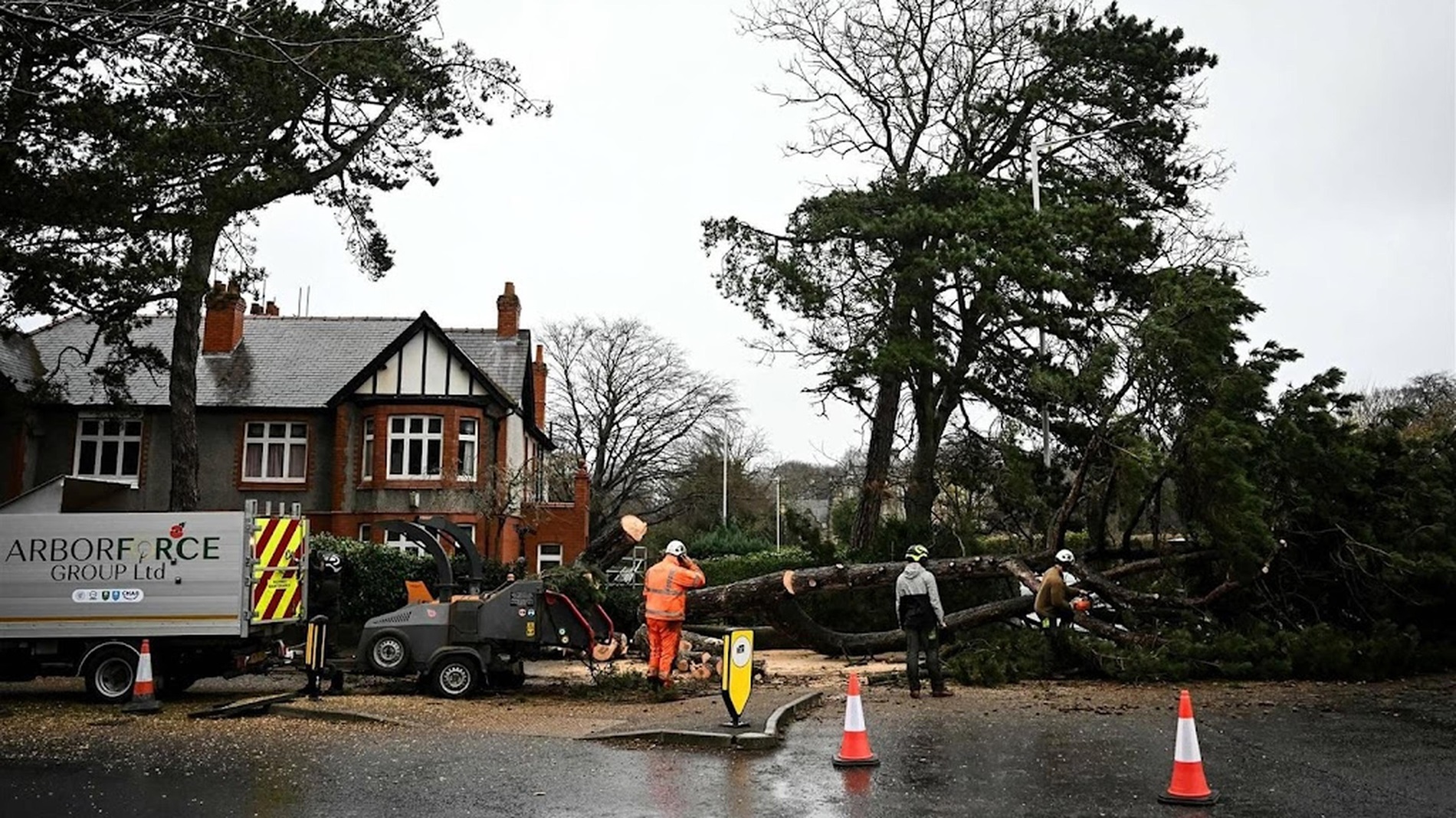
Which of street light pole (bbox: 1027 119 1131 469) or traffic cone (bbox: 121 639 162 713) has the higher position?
street light pole (bbox: 1027 119 1131 469)

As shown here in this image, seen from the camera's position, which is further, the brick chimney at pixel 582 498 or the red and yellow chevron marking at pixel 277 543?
the brick chimney at pixel 582 498

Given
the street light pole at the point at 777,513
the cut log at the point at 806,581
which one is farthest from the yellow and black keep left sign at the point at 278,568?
the street light pole at the point at 777,513

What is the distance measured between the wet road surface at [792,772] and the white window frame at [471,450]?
21.4 metres

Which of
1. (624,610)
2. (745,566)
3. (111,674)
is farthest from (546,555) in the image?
(111,674)

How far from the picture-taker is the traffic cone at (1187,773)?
8250mm

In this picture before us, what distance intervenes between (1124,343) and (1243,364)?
2.23 m

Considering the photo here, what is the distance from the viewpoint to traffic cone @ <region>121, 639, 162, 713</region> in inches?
539

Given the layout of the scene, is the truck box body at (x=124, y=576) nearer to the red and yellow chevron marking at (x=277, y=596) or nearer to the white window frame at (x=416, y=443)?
the red and yellow chevron marking at (x=277, y=596)

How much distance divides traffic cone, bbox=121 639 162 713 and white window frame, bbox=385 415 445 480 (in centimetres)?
1971

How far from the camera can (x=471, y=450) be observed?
34.2 m

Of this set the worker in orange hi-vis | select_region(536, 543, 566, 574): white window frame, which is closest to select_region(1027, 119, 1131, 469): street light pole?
the worker in orange hi-vis

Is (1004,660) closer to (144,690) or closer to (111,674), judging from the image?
(144,690)

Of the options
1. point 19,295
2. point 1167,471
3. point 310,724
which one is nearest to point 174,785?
point 310,724

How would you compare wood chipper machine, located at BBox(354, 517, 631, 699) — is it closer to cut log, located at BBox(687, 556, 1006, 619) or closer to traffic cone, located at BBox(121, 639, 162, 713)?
traffic cone, located at BBox(121, 639, 162, 713)
